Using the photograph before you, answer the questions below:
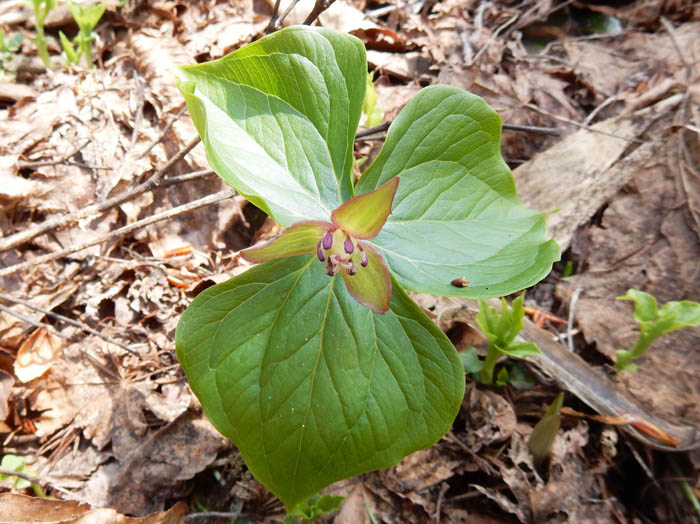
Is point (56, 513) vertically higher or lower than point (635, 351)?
lower

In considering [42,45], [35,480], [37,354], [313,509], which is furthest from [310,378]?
[42,45]

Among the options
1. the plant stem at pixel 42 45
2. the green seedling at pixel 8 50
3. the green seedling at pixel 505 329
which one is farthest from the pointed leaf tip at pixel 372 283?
the green seedling at pixel 8 50

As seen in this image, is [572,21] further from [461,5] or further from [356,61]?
[356,61]

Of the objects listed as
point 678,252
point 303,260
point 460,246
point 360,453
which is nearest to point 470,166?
point 460,246

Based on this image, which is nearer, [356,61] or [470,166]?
[356,61]

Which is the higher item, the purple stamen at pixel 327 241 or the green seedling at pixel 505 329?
the purple stamen at pixel 327 241

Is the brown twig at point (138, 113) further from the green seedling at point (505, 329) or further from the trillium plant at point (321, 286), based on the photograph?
the green seedling at point (505, 329)

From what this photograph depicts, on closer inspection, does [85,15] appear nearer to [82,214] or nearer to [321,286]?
[82,214]
